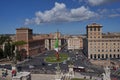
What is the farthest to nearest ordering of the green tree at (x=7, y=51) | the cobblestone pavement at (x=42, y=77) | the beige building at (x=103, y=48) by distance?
the beige building at (x=103, y=48) → the green tree at (x=7, y=51) → the cobblestone pavement at (x=42, y=77)

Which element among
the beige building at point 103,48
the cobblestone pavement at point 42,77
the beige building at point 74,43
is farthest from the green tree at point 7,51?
the beige building at point 74,43

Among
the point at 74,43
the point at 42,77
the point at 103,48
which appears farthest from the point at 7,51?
the point at 74,43

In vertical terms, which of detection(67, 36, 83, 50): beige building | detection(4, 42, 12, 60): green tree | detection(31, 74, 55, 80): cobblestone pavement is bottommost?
detection(31, 74, 55, 80): cobblestone pavement

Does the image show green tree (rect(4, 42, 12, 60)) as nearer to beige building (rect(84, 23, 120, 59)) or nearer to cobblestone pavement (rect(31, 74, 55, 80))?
beige building (rect(84, 23, 120, 59))

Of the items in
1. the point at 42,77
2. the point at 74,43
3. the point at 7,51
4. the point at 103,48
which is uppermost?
the point at 74,43

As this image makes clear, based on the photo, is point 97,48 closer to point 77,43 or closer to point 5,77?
point 5,77

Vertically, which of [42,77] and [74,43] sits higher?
[74,43]

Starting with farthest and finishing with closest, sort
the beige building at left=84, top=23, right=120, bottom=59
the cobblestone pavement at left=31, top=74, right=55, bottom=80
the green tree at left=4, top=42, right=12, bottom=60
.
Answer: the beige building at left=84, top=23, right=120, bottom=59 < the green tree at left=4, top=42, right=12, bottom=60 < the cobblestone pavement at left=31, top=74, right=55, bottom=80

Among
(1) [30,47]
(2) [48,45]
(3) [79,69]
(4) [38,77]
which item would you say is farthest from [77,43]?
(4) [38,77]

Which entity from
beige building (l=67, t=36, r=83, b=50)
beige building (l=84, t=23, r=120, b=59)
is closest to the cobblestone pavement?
beige building (l=84, t=23, r=120, b=59)

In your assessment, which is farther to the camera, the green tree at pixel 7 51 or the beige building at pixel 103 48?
the beige building at pixel 103 48

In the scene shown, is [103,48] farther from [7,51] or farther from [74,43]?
[74,43]

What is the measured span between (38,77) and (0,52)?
4835 cm

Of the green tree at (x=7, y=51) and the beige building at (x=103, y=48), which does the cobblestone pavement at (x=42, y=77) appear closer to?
the green tree at (x=7, y=51)
